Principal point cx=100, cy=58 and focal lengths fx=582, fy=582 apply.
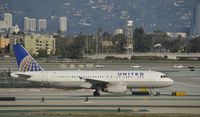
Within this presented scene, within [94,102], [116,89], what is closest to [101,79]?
[116,89]

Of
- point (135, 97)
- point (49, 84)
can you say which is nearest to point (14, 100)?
point (49, 84)

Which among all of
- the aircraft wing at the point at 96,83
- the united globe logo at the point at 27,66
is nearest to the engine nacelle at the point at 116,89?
the aircraft wing at the point at 96,83

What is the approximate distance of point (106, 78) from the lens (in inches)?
2689

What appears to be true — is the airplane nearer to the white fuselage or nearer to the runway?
the white fuselage

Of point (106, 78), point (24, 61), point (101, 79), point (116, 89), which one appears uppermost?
point (24, 61)

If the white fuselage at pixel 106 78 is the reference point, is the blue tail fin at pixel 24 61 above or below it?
above

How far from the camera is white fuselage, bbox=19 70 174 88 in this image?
223 ft

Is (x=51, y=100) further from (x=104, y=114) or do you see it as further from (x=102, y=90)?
(x=104, y=114)

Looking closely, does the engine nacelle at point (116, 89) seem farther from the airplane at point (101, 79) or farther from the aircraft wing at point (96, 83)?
the aircraft wing at point (96, 83)

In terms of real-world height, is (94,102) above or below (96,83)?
below

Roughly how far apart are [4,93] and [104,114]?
2620 centimetres

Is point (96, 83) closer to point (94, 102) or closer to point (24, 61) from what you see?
point (94, 102)

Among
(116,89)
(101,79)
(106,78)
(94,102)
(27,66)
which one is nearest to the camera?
(94,102)

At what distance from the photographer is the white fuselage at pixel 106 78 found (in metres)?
68.0
